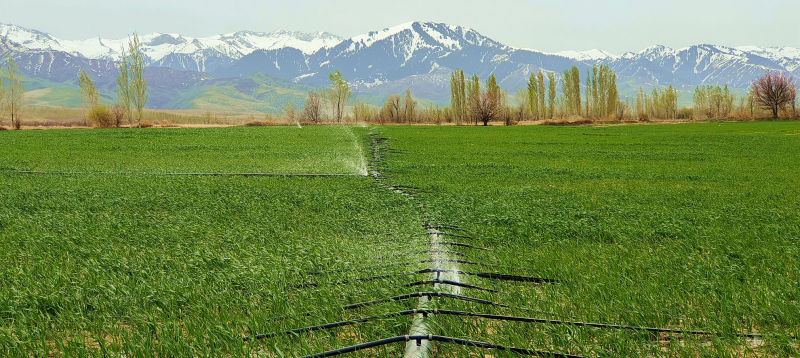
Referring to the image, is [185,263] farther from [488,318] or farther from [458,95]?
[458,95]

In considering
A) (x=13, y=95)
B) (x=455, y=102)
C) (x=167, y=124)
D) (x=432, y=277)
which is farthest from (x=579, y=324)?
(x=455, y=102)

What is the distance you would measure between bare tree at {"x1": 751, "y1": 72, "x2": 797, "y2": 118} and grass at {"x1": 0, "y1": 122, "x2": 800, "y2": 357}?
242ft

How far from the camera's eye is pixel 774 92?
6894 centimetres

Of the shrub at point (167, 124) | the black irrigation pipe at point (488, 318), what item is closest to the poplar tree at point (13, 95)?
the shrub at point (167, 124)

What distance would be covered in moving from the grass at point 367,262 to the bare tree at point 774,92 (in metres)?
73.7

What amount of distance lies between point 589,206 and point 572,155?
1402cm

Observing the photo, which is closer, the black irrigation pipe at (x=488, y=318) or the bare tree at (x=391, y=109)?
the black irrigation pipe at (x=488, y=318)

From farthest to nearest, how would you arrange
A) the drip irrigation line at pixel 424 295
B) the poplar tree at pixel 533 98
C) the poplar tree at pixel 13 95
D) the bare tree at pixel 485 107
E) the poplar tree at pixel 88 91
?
the poplar tree at pixel 533 98
the bare tree at pixel 485 107
the poplar tree at pixel 88 91
the poplar tree at pixel 13 95
the drip irrigation line at pixel 424 295

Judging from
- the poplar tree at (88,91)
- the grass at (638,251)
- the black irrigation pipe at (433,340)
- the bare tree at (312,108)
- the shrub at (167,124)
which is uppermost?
the poplar tree at (88,91)

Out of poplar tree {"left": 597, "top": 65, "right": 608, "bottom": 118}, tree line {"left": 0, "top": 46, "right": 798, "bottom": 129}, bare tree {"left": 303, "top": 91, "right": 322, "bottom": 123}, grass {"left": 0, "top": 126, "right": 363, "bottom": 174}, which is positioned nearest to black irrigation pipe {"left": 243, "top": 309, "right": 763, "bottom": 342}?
grass {"left": 0, "top": 126, "right": 363, "bottom": 174}

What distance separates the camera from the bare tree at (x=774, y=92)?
226ft

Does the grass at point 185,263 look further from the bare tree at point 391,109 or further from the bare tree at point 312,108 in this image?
the bare tree at point 391,109

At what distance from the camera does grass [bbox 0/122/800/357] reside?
2838 millimetres

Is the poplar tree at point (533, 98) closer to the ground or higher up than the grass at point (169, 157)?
higher up
